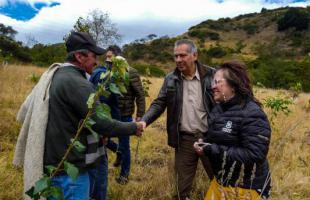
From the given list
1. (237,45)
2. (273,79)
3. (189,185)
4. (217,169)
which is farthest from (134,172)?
(237,45)

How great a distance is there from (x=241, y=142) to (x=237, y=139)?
0.04 meters

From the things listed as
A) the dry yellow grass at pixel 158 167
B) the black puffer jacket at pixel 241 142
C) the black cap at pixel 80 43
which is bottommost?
the dry yellow grass at pixel 158 167

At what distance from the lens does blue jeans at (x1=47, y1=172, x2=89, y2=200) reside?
9.21ft

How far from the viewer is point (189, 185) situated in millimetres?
4078

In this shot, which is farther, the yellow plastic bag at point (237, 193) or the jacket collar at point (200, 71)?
the jacket collar at point (200, 71)

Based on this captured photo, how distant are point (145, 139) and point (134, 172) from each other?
202cm

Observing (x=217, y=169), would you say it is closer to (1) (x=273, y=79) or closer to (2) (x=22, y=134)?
(2) (x=22, y=134)

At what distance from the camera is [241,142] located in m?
2.93

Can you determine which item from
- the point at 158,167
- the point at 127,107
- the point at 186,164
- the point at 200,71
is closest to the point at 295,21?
the point at 158,167

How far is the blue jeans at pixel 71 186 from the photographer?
2.81 m

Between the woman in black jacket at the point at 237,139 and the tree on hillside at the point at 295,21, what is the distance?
64.0 metres

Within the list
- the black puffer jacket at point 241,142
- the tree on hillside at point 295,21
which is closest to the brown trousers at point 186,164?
the black puffer jacket at point 241,142

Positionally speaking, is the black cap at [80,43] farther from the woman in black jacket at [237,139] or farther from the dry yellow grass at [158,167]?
the dry yellow grass at [158,167]

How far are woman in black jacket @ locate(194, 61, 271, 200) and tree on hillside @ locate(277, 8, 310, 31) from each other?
64036 mm
